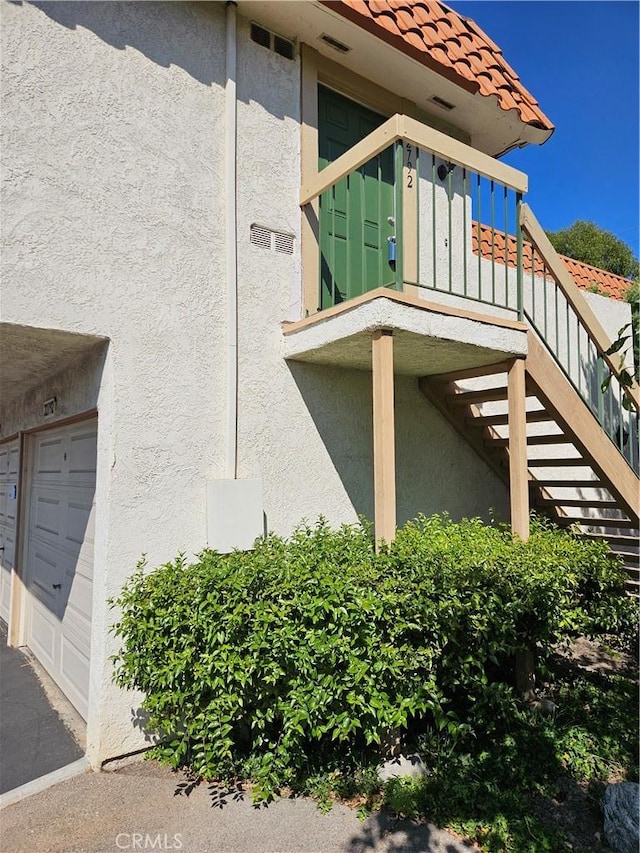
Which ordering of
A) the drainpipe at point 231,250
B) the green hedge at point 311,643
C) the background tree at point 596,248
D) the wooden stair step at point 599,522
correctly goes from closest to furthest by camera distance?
the green hedge at point 311,643 → the drainpipe at point 231,250 → the wooden stair step at point 599,522 → the background tree at point 596,248

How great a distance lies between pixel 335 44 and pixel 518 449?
4.26 meters

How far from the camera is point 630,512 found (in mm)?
5215

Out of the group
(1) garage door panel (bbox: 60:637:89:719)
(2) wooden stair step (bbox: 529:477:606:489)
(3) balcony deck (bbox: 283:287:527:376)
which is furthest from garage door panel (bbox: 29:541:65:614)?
(2) wooden stair step (bbox: 529:477:606:489)

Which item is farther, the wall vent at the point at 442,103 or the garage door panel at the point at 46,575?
the wall vent at the point at 442,103

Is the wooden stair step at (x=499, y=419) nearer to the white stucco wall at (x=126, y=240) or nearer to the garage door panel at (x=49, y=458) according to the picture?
the white stucco wall at (x=126, y=240)

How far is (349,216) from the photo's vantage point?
5.25 meters

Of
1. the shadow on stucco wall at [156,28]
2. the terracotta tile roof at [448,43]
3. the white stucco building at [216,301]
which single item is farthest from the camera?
the terracotta tile roof at [448,43]

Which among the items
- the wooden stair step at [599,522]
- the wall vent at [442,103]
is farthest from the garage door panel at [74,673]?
the wall vent at [442,103]

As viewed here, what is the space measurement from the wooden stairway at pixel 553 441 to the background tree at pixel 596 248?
1744cm

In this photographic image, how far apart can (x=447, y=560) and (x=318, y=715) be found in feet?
4.34

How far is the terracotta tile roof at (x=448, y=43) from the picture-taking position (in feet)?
15.6

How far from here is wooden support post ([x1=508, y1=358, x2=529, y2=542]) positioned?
464cm

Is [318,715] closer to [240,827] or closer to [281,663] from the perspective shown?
[281,663]

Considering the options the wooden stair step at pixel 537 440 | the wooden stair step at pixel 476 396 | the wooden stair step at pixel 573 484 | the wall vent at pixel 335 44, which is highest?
the wall vent at pixel 335 44
